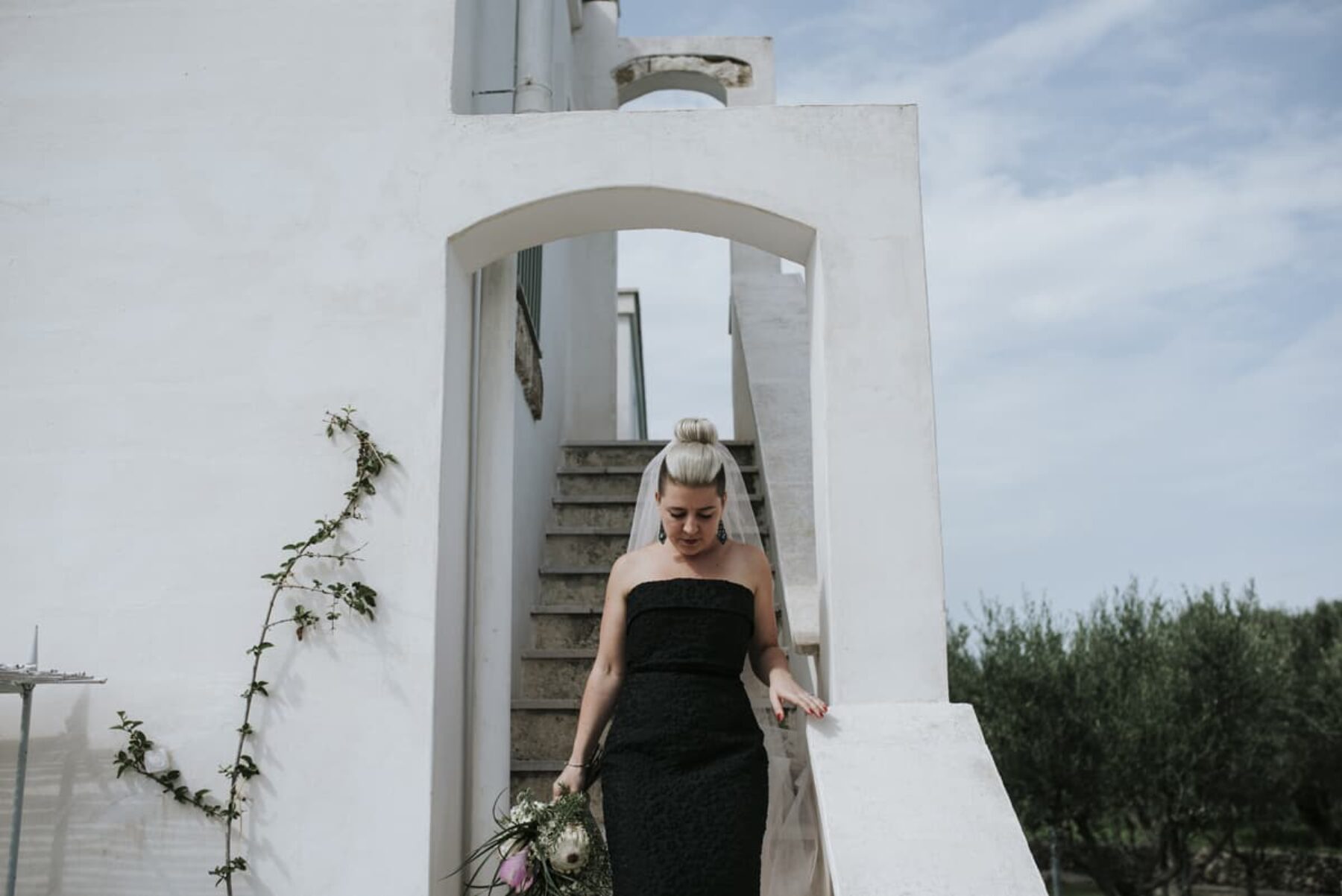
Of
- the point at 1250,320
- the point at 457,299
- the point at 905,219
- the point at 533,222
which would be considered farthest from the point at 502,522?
the point at 1250,320

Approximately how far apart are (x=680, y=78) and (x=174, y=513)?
687 centimetres

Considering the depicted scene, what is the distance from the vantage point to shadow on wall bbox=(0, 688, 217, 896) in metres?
3.12

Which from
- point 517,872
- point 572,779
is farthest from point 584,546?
point 517,872

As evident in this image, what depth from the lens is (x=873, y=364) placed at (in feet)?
10.6

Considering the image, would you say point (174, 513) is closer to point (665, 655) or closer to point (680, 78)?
point (665, 655)

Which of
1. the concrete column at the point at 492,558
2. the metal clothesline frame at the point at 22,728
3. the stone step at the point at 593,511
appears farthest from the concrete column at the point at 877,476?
the stone step at the point at 593,511

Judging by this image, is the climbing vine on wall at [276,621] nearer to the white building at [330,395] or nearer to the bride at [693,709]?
the white building at [330,395]

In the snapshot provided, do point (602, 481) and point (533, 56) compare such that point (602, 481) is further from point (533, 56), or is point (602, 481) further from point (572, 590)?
point (533, 56)

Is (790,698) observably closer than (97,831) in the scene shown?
Yes

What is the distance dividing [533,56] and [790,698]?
286 cm

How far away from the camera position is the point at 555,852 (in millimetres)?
2881

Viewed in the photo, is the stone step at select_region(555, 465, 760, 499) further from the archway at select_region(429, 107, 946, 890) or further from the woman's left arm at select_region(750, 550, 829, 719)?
the woman's left arm at select_region(750, 550, 829, 719)

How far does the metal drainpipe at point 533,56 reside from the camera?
4.41m

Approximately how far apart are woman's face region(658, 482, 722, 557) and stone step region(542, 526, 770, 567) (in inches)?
128
